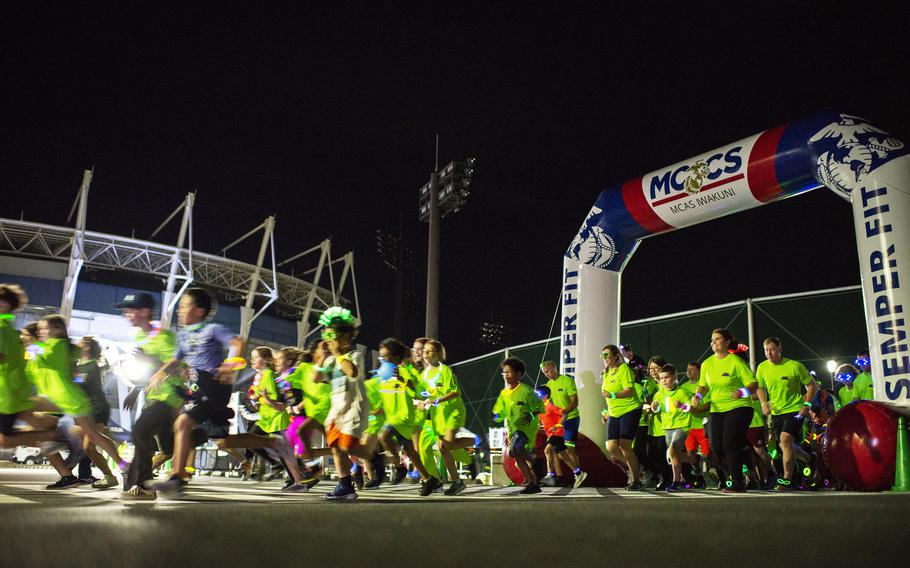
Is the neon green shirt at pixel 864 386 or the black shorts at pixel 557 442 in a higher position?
the neon green shirt at pixel 864 386

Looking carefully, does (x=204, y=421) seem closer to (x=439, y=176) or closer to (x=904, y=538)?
(x=904, y=538)

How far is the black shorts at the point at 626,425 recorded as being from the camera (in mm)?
9625

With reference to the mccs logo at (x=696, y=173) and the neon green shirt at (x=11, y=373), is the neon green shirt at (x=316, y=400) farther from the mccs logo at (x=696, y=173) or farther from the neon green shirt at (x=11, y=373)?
the mccs logo at (x=696, y=173)

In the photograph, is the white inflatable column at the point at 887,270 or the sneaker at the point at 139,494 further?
the white inflatable column at the point at 887,270

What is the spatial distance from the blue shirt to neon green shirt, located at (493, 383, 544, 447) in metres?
4.18

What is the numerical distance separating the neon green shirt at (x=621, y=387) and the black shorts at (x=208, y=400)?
5.23 m

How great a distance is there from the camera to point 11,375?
669cm

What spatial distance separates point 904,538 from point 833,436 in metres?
6.81

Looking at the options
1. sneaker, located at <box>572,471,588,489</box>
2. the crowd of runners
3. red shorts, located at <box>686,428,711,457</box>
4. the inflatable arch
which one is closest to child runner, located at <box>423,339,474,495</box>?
the crowd of runners

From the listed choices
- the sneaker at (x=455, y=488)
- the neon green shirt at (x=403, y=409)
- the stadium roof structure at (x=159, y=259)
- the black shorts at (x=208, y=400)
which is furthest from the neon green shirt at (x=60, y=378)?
the stadium roof structure at (x=159, y=259)

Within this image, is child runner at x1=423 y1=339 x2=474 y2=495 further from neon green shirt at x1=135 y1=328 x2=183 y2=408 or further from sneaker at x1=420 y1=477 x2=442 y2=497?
neon green shirt at x1=135 y1=328 x2=183 y2=408

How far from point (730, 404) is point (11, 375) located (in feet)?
22.8

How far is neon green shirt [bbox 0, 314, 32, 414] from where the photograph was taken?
664 cm

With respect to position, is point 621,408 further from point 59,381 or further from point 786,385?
point 59,381
